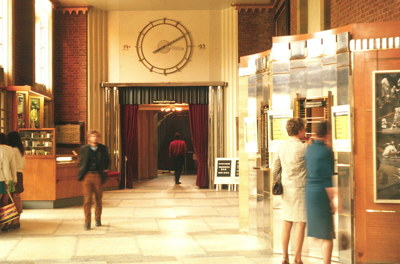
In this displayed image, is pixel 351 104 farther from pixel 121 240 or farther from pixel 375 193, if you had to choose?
pixel 121 240

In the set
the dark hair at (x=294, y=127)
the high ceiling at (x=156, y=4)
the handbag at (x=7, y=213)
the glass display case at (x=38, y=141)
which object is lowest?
the handbag at (x=7, y=213)

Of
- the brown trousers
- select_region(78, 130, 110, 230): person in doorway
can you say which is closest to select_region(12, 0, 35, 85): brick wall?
select_region(78, 130, 110, 230): person in doorway

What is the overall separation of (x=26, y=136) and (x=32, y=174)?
2.70 feet

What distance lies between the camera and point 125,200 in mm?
12133

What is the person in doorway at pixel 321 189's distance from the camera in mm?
4984

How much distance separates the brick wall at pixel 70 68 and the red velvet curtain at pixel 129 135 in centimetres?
114

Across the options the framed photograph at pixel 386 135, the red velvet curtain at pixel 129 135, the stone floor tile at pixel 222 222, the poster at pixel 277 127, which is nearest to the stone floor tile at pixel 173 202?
the stone floor tile at pixel 222 222

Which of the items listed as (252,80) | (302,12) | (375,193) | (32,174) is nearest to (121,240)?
(252,80)

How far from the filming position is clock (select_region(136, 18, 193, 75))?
581 inches

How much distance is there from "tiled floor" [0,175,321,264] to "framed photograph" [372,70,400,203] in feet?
3.67

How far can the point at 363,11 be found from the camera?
8.63 m

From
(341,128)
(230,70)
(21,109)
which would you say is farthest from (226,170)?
(341,128)

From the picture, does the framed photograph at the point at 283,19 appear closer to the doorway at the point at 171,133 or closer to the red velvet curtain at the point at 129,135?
the red velvet curtain at the point at 129,135

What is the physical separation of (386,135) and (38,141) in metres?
7.34
